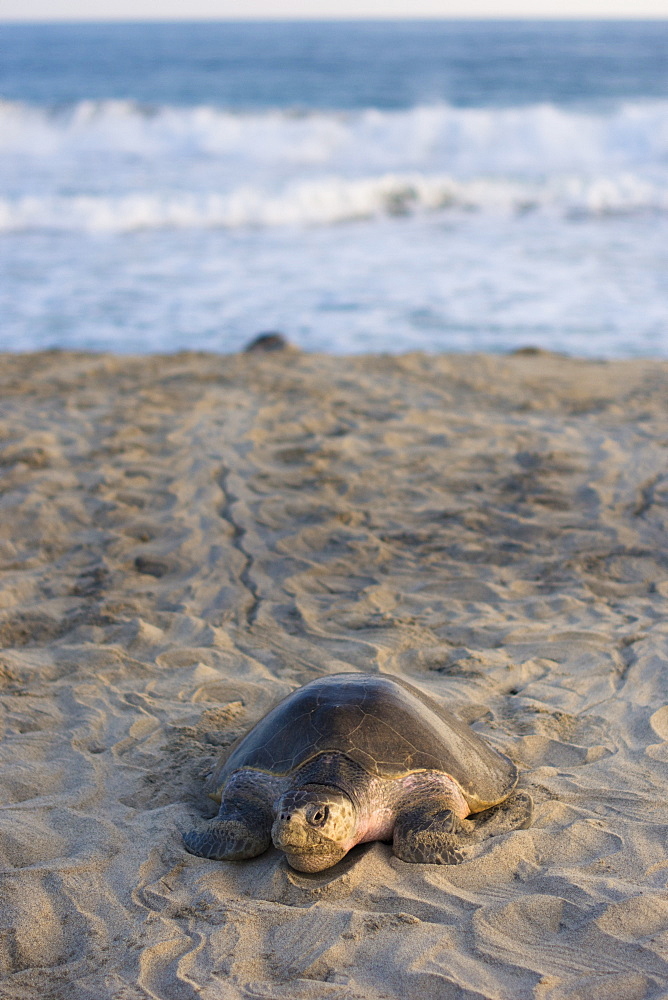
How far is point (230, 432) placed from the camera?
18.2 feet

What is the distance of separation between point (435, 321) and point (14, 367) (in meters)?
4.38

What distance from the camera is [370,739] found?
7.45 ft

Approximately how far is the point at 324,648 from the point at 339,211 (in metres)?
13.3

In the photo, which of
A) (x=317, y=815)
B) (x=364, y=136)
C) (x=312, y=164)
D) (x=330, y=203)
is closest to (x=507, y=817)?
(x=317, y=815)

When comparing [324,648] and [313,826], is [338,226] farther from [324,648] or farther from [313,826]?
[313,826]

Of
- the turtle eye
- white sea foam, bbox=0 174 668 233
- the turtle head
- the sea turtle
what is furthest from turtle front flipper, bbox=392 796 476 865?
white sea foam, bbox=0 174 668 233

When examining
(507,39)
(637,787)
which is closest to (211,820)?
(637,787)

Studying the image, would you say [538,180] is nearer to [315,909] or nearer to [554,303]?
[554,303]

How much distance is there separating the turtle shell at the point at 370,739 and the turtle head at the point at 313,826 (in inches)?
5.8

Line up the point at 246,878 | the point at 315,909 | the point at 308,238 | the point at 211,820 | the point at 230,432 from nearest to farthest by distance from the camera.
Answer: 1. the point at 315,909
2. the point at 246,878
3. the point at 211,820
4. the point at 230,432
5. the point at 308,238

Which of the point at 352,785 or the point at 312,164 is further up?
the point at 312,164

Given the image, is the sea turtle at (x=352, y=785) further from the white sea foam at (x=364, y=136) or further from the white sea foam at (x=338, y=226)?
the white sea foam at (x=364, y=136)

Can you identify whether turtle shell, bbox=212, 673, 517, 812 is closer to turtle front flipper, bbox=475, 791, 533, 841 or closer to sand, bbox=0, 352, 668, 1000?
turtle front flipper, bbox=475, 791, 533, 841

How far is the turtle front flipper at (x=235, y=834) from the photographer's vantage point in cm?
220
